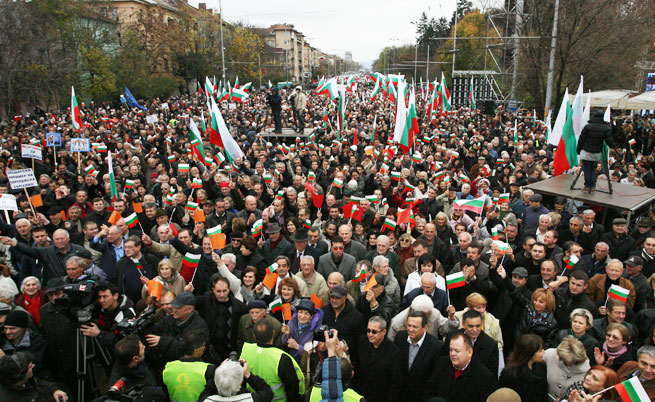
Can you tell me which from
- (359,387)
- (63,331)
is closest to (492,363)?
(359,387)

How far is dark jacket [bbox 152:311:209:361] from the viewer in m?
4.07

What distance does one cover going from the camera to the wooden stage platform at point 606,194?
8.31 metres

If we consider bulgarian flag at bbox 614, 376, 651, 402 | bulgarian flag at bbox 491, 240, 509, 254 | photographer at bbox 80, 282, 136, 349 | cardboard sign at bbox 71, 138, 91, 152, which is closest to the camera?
bulgarian flag at bbox 614, 376, 651, 402

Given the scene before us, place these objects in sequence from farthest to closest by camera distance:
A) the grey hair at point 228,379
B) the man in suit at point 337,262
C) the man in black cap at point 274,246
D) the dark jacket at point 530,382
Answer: the man in black cap at point 274,246 → the man in suit at point 337,262 → the dark jacket at point 530,382 → the grey hair at point 228,379

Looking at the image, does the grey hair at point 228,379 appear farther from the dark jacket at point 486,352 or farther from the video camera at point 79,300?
the dark jacket at point 486,352

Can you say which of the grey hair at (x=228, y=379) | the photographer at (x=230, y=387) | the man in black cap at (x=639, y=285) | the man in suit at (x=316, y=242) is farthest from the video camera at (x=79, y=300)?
the man in black cap at (x=639, y=285)

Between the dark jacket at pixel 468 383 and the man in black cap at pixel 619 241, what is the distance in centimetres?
401

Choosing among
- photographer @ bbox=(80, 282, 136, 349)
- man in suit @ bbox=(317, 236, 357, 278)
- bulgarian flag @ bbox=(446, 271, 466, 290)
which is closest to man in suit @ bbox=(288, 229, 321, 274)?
man in suit @ bbox=(317, 236, 357, 278)

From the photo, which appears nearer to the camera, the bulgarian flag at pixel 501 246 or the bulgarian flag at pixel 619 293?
the bulgarian flag at pixel 619 293

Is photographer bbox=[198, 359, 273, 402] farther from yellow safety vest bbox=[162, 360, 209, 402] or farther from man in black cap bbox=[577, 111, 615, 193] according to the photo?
man in black cap bbox=[577, 111, 615, 193]

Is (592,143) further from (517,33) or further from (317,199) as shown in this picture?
(517,33)

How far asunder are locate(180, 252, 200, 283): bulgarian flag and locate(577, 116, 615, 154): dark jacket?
7.42 metres

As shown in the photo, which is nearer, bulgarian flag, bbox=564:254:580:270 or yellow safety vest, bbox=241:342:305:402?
yellow safety vest, bbox=241:342:305:402

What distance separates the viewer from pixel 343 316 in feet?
15.2
